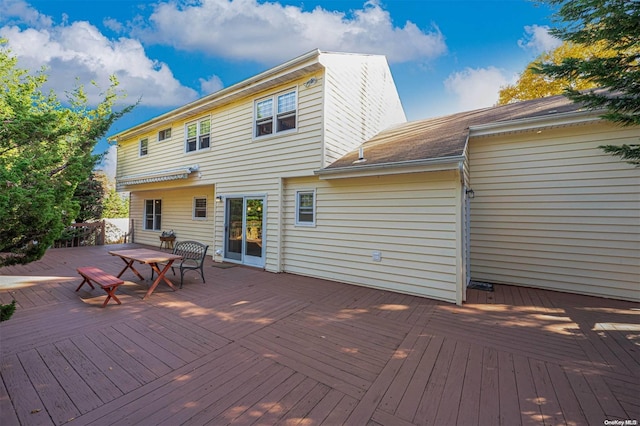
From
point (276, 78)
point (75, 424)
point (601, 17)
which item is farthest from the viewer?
point (276, 78)

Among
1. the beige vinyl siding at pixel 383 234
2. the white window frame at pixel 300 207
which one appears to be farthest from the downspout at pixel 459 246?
the white window frame at pixel 300 207

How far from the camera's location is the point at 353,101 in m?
7.53

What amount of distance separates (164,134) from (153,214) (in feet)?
13.2

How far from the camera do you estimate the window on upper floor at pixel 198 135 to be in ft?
29.3

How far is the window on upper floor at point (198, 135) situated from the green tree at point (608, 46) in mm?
8953

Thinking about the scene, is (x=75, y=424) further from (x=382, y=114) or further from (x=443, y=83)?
(x=443, y=83)

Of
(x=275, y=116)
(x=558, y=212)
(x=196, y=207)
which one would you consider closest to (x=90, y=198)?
(x=196, y=207)

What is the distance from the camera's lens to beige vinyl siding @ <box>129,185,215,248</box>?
9.80 metres

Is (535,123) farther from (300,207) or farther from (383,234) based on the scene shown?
(300,207)

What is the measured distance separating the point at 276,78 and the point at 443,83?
23.9 ft

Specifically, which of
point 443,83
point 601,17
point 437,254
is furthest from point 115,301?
point 443,83

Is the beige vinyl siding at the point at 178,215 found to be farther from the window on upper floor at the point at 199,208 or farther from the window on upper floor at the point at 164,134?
the window on upper floor at the point at 164,134

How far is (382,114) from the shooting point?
955cm

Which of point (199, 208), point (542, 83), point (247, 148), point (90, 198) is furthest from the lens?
point (90, 198)
